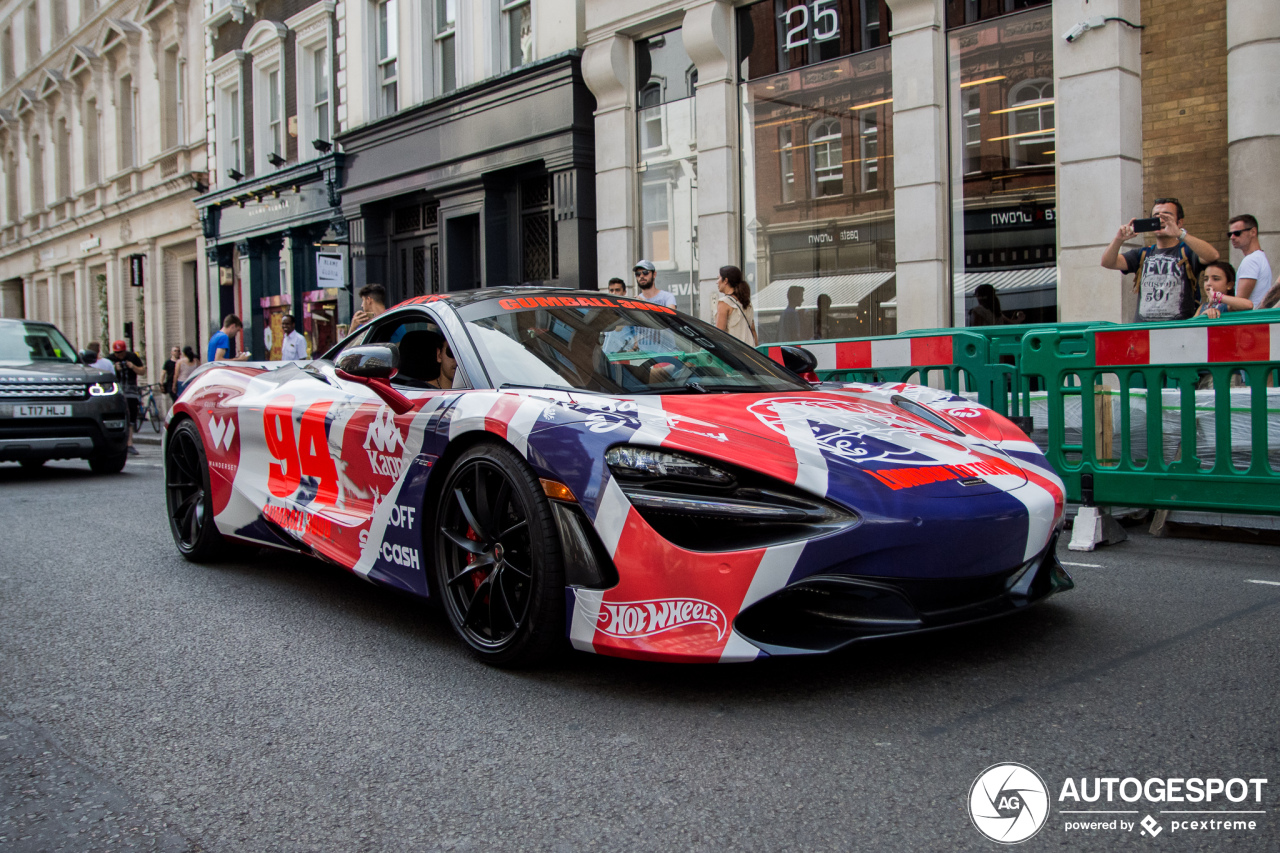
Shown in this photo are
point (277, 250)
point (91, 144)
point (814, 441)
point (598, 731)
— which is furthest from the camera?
point (91, 144)

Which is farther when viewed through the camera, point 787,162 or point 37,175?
point 37,175

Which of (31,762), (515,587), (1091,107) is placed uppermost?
(1091,107)

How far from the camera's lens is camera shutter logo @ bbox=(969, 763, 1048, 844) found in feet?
7.17

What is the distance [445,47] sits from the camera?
57.7 feet

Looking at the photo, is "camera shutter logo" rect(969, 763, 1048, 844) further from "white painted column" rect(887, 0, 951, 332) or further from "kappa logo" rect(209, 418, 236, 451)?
"white painted column" rect(887, 0, 951, 332)

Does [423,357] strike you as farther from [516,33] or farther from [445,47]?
[445,47]

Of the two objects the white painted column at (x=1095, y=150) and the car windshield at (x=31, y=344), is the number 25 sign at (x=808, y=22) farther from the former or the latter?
the car windshield at (x=31, y=344)

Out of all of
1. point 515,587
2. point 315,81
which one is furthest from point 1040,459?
point 315,81

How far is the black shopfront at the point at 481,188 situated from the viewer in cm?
1486

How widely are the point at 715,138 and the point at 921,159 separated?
2971 millimetres

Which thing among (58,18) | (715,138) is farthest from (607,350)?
(58,18)

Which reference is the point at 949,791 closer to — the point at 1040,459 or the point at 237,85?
the point at 1040,459

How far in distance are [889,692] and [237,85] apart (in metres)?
24.3

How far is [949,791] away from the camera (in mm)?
2363
